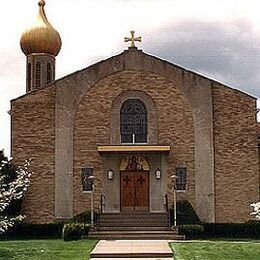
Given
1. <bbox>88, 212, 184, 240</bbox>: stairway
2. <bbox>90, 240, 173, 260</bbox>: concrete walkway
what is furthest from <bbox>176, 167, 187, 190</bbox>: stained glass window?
<bbox>90, 240, 173, 260</bbox>: concrete walkway

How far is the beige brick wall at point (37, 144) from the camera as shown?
121ft

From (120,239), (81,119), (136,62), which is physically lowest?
(120,239)

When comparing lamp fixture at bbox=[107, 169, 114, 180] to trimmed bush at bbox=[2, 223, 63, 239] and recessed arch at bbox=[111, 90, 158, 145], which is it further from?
trimmed bush at bbox=[2, 223, 63, 239]

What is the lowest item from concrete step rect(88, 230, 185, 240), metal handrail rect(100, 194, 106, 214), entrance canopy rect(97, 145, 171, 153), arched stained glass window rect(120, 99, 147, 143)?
concrete step rect(88, 230, 185, 240)

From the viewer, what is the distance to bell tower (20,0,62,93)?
1811 inches

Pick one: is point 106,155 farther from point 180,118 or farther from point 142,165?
point 180,118

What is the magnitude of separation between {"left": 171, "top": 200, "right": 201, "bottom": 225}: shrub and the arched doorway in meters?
1.91

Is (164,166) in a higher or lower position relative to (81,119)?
lower

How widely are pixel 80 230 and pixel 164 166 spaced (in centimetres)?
737

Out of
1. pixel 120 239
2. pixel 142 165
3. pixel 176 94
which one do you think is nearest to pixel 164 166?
pixel 142 165

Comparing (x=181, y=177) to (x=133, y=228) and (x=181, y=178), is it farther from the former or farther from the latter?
(x=133, y=228)

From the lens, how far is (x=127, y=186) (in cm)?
3762

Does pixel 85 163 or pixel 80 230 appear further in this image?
pixel 85 163

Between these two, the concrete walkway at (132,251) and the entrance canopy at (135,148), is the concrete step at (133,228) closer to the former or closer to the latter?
the entrance canopy at (135,148)
